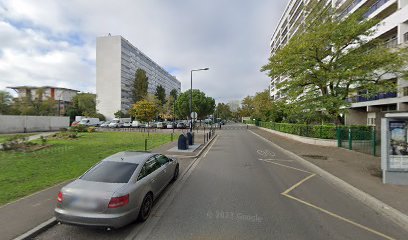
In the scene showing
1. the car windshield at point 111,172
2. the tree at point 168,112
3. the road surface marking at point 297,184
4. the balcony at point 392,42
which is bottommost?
the road surface marking at point 297,184

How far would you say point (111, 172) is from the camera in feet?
16.6

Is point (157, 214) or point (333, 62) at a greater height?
point (333, 62)

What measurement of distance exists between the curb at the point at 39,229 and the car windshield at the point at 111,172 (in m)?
1.02

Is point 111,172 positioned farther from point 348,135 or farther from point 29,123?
point 29,123

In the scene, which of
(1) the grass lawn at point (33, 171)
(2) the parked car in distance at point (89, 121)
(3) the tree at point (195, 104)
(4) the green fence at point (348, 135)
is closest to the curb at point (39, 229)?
(1) the grass lawn at point (33, 171)

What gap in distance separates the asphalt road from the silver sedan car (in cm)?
39

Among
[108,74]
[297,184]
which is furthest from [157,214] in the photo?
[108,74]

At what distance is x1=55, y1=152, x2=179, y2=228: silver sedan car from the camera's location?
4.14 metres

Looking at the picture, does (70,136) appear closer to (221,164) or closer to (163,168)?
(221,164)

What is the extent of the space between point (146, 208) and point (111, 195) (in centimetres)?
116

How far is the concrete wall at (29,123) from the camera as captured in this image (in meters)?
29.4

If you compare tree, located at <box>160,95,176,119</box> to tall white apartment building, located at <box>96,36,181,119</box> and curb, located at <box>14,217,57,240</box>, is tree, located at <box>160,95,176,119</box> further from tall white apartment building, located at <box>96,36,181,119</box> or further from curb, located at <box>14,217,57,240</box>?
curb, located at <box>14,217,57,240</box>

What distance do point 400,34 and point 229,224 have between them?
25533mm

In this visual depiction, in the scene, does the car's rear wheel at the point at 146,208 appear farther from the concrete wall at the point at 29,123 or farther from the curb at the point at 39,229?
the concrete wall at the point at 29,123
